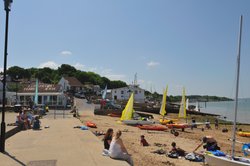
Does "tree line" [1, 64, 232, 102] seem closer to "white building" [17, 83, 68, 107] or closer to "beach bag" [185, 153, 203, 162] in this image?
"white building" [17, 83, 68, 107]

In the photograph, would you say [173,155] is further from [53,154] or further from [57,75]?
[57,75]

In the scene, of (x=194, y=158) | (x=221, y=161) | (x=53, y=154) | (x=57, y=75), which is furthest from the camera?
(x=57, y=75)

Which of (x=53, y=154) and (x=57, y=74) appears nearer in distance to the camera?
(x=53, y=154)

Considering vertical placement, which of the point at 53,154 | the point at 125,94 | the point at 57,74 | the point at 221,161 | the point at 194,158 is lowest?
the point at 125,94

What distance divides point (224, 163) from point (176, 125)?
17.6m

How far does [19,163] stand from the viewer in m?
8.41

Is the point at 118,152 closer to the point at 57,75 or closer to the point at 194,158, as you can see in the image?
the point at 194,158

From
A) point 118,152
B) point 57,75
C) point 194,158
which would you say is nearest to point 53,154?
point 118,152

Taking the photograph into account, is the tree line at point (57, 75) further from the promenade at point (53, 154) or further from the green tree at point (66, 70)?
the promenade at point (53, 154)

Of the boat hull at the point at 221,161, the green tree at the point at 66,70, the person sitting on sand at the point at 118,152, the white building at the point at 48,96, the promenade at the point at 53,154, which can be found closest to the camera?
the promenade at the point at 53,154

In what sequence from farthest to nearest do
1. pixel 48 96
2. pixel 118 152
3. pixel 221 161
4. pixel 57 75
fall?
1. pixel 57 75
2. pixel 48 96
3. pixel 221 161
4. pixel 118 152

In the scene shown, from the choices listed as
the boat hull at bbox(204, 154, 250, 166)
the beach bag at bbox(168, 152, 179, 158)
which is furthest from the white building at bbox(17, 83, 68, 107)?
the boat hull at bbox(204, 154, 250, 166)

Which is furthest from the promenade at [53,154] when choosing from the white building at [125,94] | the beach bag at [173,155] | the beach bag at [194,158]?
the white building at [125,94]

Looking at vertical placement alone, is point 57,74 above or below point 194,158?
above
